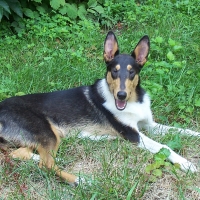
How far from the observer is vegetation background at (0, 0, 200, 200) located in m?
3.77

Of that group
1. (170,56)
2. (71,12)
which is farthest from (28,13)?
(170,56)

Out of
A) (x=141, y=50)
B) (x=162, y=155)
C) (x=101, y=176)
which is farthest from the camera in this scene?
(x=141, y=50)

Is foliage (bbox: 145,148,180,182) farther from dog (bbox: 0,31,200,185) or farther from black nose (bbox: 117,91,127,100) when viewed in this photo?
black nose (bbox: 117,91,127,100)

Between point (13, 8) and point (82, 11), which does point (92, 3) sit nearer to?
point (82, 11)

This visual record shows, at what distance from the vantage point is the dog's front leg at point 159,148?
400cm

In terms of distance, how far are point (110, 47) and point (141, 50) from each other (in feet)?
1.13

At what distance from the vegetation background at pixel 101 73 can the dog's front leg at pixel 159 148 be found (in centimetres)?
8

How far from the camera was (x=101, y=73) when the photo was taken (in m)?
5.86

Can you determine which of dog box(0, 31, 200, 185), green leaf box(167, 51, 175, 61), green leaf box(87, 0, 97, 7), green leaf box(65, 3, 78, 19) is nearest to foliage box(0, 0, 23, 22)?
green leaf box(65, 3, 78, 19)

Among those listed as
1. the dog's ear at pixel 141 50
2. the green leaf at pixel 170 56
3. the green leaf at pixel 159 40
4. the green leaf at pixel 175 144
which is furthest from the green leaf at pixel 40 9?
the green leaf at pixel 175 144

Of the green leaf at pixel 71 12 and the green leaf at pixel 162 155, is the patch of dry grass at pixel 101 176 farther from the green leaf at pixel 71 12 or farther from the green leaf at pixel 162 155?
the green leaf at pixel 71 12

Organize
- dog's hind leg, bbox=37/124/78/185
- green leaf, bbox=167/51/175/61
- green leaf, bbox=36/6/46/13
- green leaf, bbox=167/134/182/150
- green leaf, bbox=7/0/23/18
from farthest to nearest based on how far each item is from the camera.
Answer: green leaf, bbox=36/6/46/13 < green leaf, bbox=7/0/23/18 < green leaf, bbox=167/51/175/61 < green leaf, bbox=167/134/182/150 < dog's hind leg, bbox=37/124/78/185

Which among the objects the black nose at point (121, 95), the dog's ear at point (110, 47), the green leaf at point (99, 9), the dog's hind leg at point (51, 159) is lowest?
the dog's hind leg at point (51, 159)

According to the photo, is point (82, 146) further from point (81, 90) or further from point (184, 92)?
point (184, 92)
